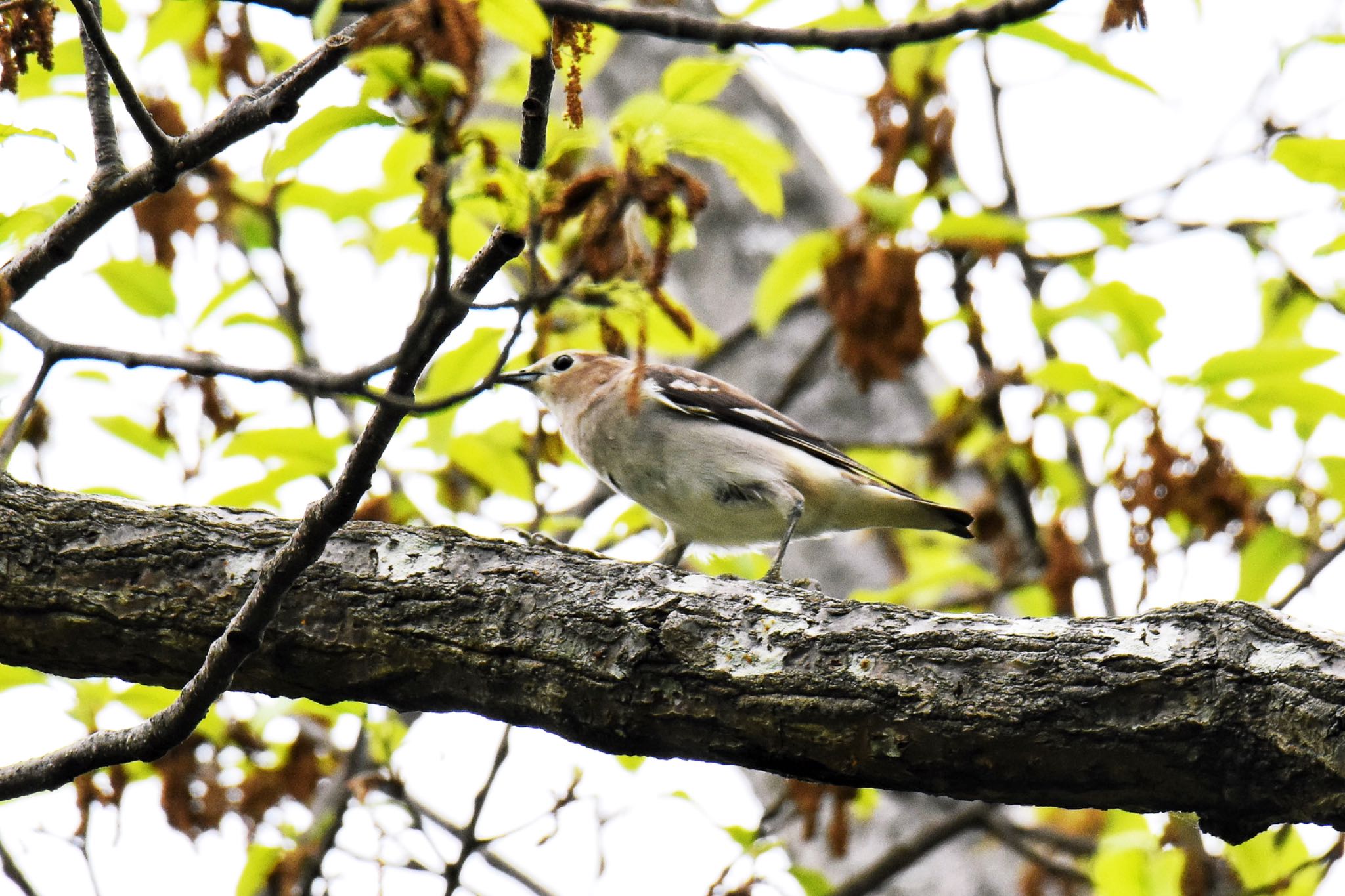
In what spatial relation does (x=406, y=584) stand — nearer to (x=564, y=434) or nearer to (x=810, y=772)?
(x=810, y=772)

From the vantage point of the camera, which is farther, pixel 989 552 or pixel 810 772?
pixel 989 552

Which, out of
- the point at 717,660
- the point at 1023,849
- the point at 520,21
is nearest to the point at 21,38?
the point at 520,21

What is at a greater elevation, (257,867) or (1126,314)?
(1126,314)

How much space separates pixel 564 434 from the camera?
666 cm

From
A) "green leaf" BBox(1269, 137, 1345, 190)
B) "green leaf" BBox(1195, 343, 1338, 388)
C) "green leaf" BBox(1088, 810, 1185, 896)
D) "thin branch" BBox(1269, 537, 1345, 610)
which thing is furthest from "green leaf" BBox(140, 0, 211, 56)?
"thin branch" BBox(1269, 537, 1345, 610)

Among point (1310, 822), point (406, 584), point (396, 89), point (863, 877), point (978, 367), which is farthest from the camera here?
point (978, 367)

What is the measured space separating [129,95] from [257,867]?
390cm

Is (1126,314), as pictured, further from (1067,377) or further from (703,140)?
(703,140)

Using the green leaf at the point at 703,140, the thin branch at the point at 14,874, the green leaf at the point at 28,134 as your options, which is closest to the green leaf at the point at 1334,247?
the green leaf at the point at 703,140

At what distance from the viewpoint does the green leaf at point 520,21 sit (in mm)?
2637

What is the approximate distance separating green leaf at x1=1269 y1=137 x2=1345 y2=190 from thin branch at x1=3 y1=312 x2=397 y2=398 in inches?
134

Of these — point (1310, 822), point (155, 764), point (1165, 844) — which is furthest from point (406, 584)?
point (1165, 844)

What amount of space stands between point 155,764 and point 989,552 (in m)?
5.17

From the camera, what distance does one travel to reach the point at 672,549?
6488 mm
